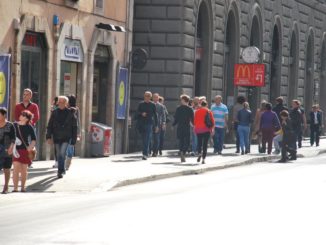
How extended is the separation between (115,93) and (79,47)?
122 inches

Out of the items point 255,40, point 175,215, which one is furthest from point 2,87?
point 255,40

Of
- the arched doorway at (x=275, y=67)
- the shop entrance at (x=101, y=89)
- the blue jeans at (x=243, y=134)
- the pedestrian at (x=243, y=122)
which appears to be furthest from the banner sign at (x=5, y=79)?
the arched doorway at (x=275, y=67)

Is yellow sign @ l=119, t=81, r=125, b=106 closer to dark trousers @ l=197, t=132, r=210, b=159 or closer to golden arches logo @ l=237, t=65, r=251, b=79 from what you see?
dark trousers @ l=197, t=132, r=210, b=159

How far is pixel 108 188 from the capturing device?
759 inches

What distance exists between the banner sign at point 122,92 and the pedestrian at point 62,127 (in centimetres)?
1027

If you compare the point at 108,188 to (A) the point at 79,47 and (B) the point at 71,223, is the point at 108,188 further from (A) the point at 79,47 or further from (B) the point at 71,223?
(A) the point at 79,47

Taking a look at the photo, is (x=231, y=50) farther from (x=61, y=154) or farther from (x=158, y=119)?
(x=61, y=154)

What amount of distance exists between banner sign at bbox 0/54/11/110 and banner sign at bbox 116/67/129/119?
7.70 meters

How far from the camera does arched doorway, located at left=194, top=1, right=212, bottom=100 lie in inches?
1490

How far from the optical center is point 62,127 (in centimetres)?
2058

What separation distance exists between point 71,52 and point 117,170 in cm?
524

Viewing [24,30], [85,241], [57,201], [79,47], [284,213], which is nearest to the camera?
[85,241]

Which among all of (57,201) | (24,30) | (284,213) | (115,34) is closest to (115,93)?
(115,34)

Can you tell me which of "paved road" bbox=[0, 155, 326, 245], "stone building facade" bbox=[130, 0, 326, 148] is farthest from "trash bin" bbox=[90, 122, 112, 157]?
"paved road" bbox=[0, 155, 326, 245]
